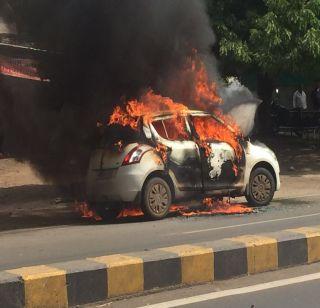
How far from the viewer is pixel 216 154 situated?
9695 mm

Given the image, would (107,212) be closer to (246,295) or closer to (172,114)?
(172,114)

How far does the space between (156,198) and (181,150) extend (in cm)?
81

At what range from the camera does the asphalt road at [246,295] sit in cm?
486

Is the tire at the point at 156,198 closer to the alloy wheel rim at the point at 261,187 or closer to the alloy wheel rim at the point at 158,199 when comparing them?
the alloy wheel rim at the point at 158,199

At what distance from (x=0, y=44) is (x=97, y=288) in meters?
7.27

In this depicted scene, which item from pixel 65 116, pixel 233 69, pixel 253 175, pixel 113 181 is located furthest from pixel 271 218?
pixel 233 69

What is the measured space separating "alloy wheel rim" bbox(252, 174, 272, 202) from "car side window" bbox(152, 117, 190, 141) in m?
1.55

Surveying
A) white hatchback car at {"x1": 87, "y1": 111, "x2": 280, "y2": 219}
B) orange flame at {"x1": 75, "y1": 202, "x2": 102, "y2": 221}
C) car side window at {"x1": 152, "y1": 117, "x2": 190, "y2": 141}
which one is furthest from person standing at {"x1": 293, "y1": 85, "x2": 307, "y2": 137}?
orange flame at {"x1": 75, "y1": 202, "x2": 102, "y2": 221}

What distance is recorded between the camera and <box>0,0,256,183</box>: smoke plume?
10.2 metres

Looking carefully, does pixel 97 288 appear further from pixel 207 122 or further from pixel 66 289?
pixel 207 122

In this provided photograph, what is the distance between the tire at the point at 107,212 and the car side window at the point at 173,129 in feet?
4.55

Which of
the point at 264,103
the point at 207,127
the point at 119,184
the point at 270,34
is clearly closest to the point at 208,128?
the point at 207,127

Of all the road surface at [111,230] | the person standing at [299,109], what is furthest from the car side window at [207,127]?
the person standing at [299,109]

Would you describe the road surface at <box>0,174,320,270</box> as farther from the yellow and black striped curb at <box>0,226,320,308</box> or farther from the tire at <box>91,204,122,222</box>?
the yellow and black striped curb at <box>0,226,320,308</box>
